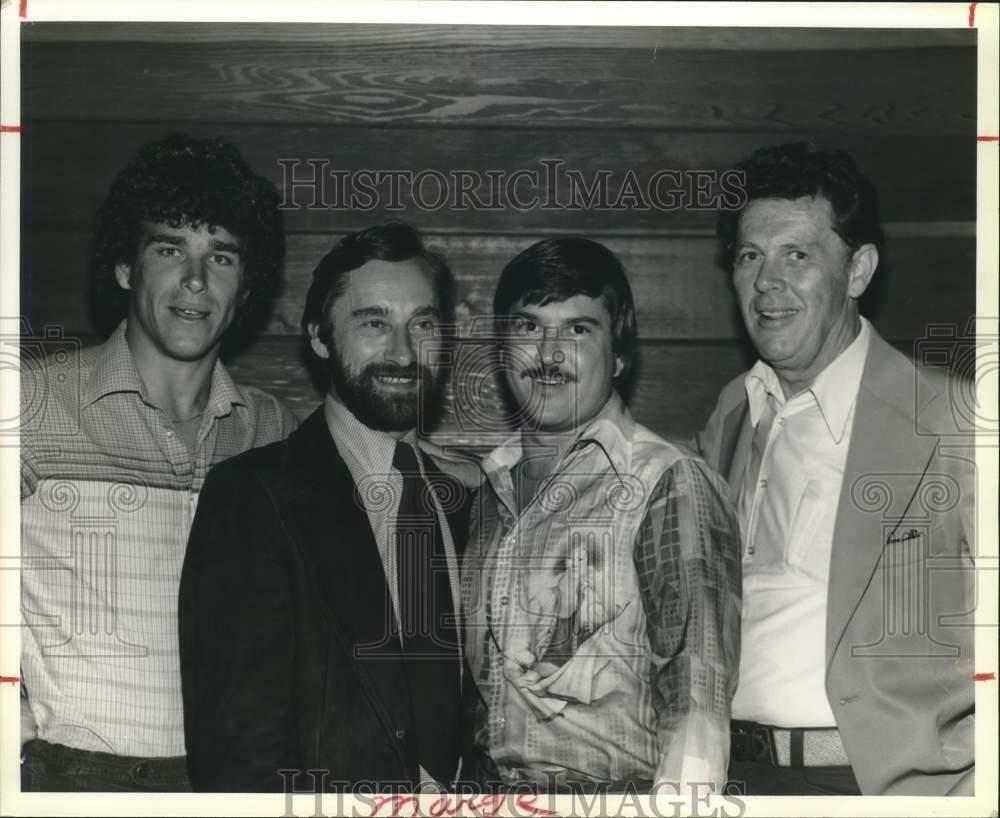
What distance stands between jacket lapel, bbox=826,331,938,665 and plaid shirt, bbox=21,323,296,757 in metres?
1.03

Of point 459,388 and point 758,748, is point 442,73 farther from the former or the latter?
point 758,748

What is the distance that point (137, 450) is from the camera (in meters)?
1.90

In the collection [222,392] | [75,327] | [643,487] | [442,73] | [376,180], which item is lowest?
[643,487]

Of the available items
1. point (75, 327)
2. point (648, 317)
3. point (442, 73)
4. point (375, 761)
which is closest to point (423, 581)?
point (375, 761)

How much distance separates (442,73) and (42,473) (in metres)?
1.04

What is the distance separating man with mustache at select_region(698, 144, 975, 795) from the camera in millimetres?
1852

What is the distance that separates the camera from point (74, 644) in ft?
6.25

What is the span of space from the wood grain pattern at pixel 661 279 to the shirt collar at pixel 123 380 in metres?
0.07

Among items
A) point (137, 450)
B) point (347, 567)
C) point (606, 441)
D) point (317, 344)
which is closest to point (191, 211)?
point (317, 344)

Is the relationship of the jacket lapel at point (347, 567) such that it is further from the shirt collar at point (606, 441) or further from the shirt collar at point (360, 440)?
the shirt collar at point (606, 441)
